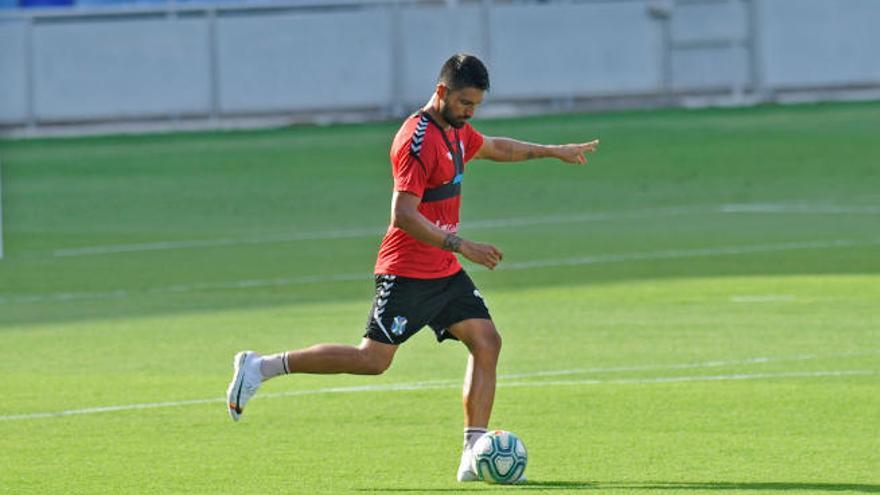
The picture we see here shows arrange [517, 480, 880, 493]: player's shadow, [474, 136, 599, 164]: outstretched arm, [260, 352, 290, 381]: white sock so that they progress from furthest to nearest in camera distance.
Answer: [474, 136, 599, 164]: outstretched arm
[260, 352, 290, 381]: white sock
[517, 480, 880, 493]: player's shadow

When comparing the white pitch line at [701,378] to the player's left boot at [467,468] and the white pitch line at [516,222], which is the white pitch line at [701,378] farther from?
the white pitch line at [516,222]

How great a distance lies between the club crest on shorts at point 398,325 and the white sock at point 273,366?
611 mm

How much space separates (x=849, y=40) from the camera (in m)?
43.3

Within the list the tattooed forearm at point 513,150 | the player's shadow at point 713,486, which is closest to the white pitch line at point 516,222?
the tattooed forearm at point 513,150

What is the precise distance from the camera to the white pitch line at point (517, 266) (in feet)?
67.0

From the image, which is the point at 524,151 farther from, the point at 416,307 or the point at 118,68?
the point at 118,68

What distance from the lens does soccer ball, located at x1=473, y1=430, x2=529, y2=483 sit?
415 inches

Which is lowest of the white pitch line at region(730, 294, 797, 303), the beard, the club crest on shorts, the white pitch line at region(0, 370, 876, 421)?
the white pitch line at region(730, 294, 797, 303)

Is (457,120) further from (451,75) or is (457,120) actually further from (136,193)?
(136,193)

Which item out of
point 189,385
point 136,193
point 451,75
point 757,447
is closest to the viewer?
point 451,75

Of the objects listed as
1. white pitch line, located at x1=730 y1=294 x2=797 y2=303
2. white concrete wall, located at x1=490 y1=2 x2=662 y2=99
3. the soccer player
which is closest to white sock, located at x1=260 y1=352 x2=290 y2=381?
the soccer player

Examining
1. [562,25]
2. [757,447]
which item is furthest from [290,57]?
[757,447]

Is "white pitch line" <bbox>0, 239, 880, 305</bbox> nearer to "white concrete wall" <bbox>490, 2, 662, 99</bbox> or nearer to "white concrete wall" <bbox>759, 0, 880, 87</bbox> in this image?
"white concrete wall" <bbox>490, 2, 662, 99</bbox>

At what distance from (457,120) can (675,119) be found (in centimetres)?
3016
